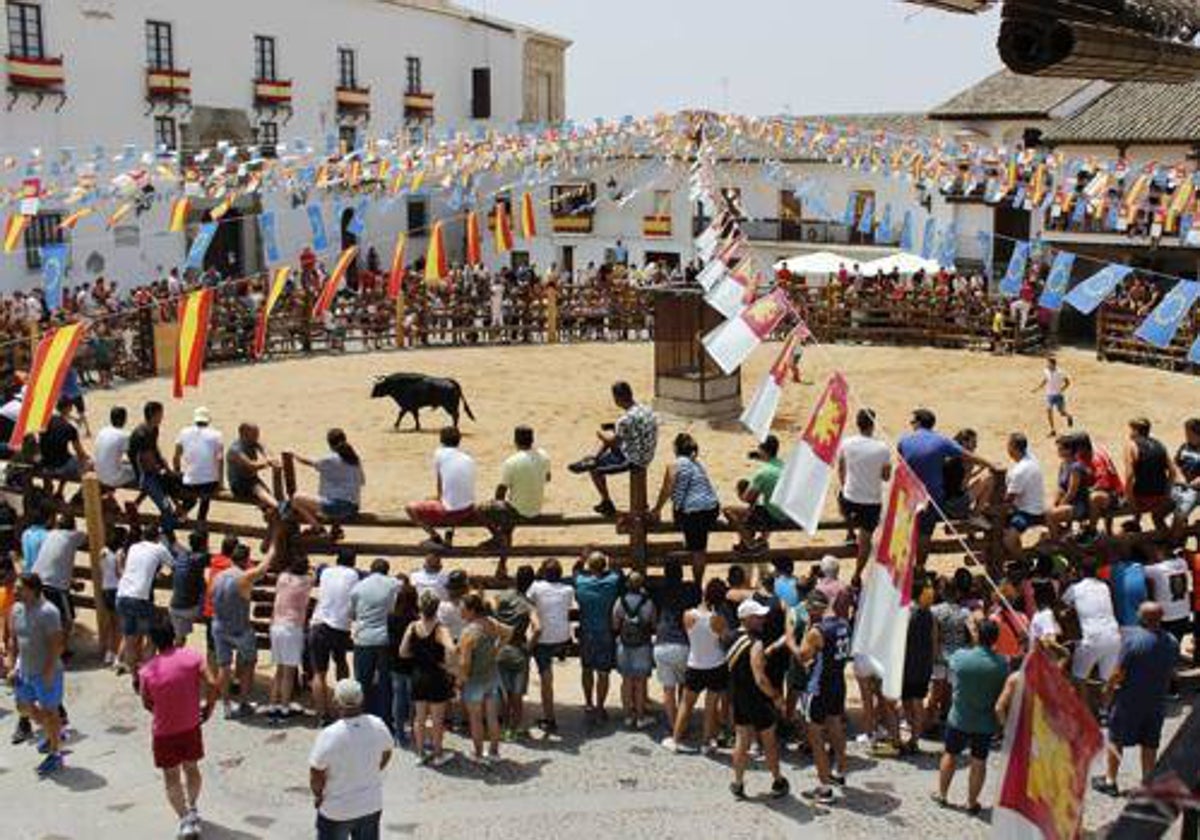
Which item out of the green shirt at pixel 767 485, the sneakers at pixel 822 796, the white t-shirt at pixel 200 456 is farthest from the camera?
the white t-shirt at pixel 200 456

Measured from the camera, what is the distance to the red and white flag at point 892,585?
23.7 feet

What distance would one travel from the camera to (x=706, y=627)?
934 cm

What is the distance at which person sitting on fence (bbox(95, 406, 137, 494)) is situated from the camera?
1198 cm

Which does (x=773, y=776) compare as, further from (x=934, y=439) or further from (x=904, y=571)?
(x=934, y=439)

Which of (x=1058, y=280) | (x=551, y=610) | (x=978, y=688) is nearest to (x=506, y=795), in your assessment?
(x=551, y=610)

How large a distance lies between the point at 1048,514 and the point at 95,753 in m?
7.55

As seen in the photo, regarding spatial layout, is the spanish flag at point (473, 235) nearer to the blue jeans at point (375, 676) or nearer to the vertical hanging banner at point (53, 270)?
the vertical hanging banner at point (53, 270)

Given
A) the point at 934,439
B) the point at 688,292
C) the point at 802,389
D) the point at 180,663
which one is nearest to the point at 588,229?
the point at 802,389

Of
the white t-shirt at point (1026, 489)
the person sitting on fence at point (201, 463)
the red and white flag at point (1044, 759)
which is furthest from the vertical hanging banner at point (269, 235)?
the red and white flag at point (1044, 759)

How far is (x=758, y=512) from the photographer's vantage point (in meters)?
11.0

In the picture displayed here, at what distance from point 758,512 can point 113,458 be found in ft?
18.8

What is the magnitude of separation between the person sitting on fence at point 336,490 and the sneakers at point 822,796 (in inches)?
173

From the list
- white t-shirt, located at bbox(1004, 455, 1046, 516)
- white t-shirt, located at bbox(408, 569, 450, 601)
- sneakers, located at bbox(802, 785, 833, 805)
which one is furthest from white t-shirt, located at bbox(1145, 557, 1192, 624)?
white t-shirt, located at bbox(408, 569, 450, 601)

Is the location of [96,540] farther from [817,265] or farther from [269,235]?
[817,265]
